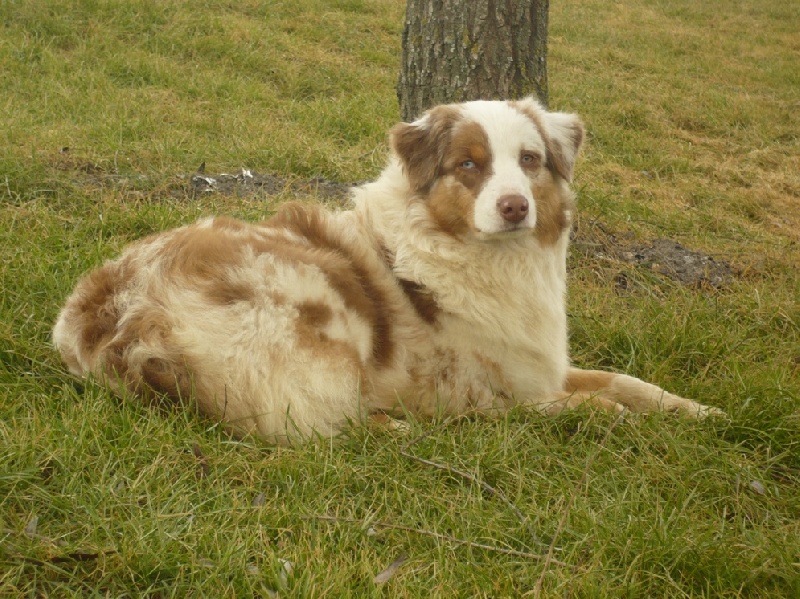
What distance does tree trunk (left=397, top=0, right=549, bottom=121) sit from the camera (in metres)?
6.00

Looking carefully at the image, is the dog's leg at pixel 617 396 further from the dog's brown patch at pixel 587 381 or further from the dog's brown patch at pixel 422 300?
the dog's brown patch at pixel 422 300

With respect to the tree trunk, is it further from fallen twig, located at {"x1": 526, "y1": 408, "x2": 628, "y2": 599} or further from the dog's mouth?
fallen twig, located at {"x1": 526, "y1": 408, "x2": 628, "y2": 599}

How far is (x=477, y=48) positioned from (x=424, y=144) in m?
2.13

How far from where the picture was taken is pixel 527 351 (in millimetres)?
4281

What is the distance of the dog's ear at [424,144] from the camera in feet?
13.8

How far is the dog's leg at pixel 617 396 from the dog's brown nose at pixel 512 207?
924 mm

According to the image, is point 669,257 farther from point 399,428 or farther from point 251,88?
point 251,88

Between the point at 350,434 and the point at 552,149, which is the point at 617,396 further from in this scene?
the point at 350,434

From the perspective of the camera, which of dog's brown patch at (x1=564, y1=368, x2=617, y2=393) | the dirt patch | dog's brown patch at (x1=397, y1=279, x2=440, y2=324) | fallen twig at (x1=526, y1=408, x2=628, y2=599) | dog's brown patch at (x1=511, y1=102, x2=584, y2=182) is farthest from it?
the dirt patch

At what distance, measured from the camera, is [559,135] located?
4402 mm

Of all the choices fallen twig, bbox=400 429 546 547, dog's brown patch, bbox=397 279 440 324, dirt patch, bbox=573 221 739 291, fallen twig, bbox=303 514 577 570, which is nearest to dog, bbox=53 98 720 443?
dog's brown patch, bbox=397 279 440 324

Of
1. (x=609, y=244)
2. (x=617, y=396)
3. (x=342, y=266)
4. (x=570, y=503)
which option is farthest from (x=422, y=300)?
(x=609, y=244)

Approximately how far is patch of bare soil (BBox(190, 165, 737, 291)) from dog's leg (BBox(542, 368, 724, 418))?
137 centimetres

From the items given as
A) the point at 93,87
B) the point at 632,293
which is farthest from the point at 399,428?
the point at 93,87
